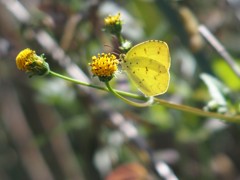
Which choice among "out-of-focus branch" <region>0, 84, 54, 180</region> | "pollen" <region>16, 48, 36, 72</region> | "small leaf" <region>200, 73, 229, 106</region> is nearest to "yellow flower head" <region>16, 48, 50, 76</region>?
"pollen" <region>16, 48, 36, 72</region>

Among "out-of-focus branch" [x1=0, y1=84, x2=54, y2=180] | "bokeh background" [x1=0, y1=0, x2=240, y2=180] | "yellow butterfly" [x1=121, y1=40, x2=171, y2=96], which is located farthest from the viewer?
"out-of-focus branch" [x1=0, y1=84, x2=54, y2=180]

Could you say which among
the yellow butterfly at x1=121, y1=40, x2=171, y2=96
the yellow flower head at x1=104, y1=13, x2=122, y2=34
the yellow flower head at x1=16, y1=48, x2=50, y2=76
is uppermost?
the yellow flower head at x1=104, y1=13, x2=122, y2=34

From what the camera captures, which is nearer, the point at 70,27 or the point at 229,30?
the point at 70,27

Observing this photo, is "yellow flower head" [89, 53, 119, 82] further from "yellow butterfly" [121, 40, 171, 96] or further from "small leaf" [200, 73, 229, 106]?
"small leaf" [200, 73, 229, 106]

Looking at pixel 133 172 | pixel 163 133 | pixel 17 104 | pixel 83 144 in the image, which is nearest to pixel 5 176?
pixel 17 104

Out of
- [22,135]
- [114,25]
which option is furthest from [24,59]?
[22,135]

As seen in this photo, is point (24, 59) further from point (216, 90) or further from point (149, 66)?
point (216, 90)

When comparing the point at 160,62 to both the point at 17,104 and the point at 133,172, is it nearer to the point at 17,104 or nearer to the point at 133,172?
the point at 133,172
